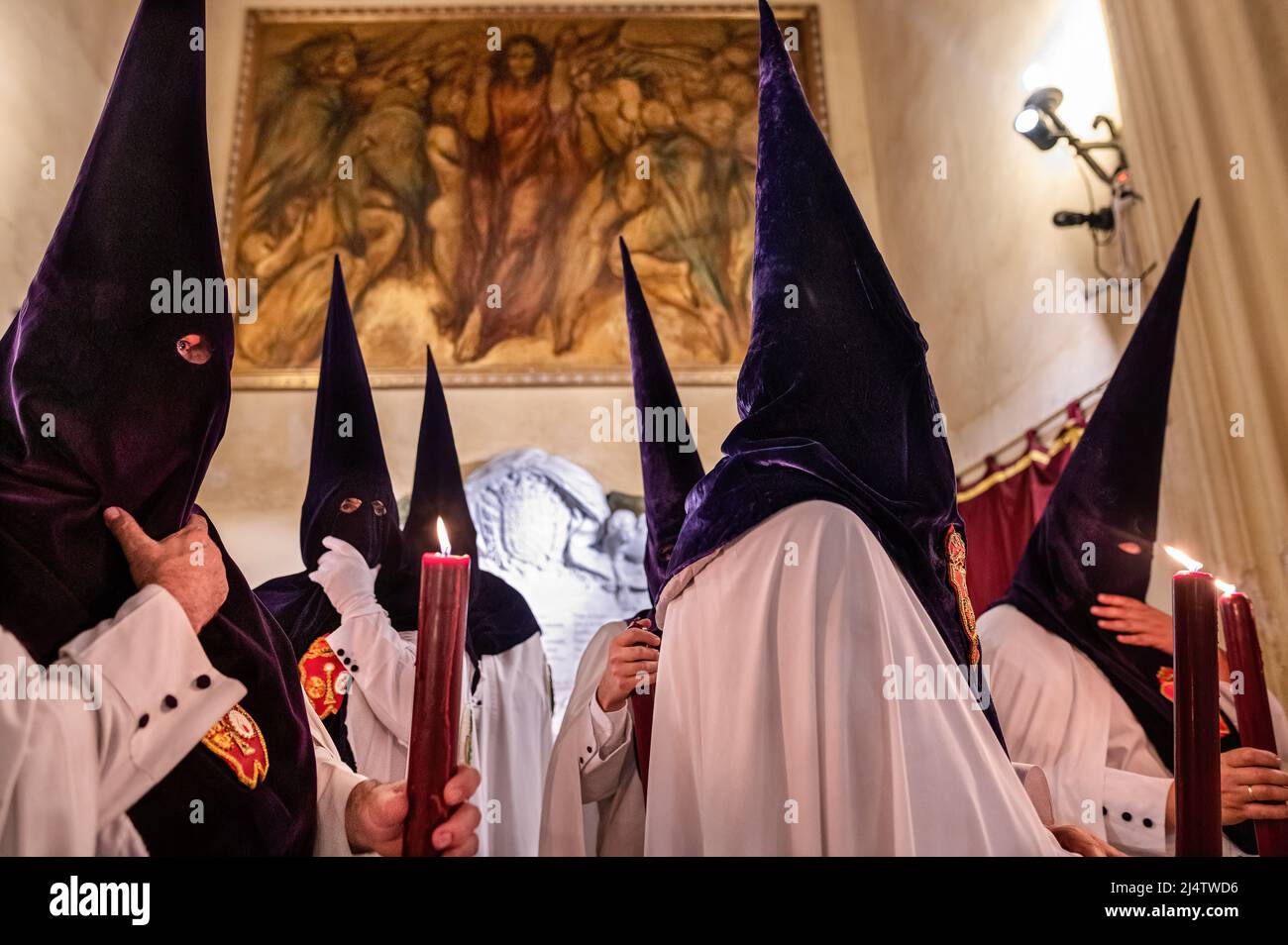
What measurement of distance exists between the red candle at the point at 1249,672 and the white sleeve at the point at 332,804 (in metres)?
1.34

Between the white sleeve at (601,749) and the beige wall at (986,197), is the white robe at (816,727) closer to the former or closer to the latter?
the white sleeve at (601,749)

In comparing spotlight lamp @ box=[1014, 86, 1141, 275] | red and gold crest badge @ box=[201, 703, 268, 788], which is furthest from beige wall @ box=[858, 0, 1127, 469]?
red and gold crest badge @ box=[201, 703, 268, 788]

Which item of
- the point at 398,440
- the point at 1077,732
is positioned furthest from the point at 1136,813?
the point at 398,440

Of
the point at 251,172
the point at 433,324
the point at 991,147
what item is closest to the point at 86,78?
the point at 251,172

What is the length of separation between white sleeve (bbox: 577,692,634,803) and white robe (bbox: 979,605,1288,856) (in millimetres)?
1044

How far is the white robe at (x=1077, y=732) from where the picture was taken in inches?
98.0

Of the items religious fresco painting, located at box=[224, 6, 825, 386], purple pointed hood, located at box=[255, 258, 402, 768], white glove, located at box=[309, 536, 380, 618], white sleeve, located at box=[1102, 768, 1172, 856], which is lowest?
white sleeve, located at box=[1102, 768, 1172, 856]

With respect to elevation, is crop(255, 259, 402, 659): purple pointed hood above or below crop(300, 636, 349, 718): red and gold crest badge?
above

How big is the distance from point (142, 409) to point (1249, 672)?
1.58 m

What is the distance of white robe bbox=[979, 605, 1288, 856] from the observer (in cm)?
249

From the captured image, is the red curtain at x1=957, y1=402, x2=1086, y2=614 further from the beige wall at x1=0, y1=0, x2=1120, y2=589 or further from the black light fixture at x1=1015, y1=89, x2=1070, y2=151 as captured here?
the black light fixture at x1=1015, y1=89, x2=1070, y2=151

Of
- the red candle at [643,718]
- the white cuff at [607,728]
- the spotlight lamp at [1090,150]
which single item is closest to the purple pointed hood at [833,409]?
the red candle at [643,718]
